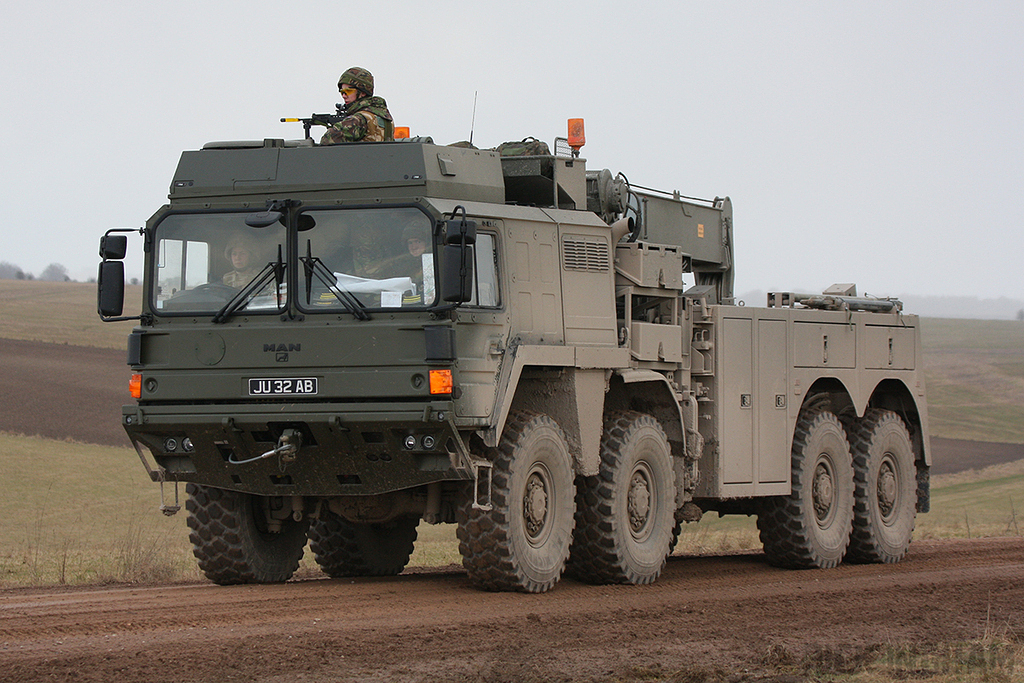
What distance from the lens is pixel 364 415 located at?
400 inches

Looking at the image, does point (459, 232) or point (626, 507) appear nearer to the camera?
point (459, 232)

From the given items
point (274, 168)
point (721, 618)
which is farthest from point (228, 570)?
point (721, 618)

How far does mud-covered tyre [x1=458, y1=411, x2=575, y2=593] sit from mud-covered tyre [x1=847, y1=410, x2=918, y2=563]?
603 cm

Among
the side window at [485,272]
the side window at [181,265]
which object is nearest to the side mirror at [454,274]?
the side window at [485,272]

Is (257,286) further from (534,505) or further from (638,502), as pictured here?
(638,502)

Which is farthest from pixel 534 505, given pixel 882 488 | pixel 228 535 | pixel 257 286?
pixel 882 488

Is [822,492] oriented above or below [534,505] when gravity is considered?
below

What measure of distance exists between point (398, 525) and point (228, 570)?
2430 millimetres

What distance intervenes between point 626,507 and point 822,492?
415cm

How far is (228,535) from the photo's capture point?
38.6 ft

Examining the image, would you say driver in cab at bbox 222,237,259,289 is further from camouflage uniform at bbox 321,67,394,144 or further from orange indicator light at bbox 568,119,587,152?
orange indicator light at bbox 568,119,587,152

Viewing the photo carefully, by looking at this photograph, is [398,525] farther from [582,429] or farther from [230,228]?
[230,228]

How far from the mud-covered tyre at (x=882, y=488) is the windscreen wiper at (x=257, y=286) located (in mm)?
8606

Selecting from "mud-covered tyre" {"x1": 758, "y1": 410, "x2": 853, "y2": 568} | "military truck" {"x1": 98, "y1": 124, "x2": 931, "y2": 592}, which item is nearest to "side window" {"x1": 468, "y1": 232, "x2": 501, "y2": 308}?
"military truck" {"x1": 98, "y1": 124, "x2": 931, "y2": 592}
